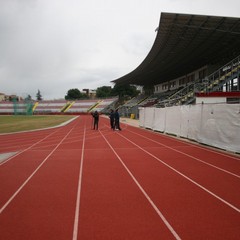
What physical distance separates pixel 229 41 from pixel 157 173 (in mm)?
25242

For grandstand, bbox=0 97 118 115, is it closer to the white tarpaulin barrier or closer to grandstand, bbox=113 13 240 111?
grandstand, bbox=113 13 240 111

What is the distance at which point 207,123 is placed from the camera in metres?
13.4

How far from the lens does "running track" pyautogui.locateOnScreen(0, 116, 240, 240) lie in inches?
162

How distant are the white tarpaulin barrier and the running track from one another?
1.78 m

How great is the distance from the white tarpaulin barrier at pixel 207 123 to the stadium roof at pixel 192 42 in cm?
877

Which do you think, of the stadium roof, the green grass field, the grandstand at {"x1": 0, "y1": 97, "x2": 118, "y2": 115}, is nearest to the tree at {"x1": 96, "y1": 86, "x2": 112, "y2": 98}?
the grandstand at {"x1": 0, "y1": 97, "x2": 118, "y2": 115}

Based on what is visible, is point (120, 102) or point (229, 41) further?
point (120, 102)

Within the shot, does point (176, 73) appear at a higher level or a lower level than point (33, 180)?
higher

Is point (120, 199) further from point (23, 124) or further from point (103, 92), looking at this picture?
point (103, 92)

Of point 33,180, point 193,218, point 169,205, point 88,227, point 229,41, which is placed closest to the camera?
point 88,227

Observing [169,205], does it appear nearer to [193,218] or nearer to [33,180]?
[193,218]

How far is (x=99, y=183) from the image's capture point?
22.1ft

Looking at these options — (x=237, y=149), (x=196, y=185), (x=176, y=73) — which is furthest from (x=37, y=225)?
(x=176, y=73)

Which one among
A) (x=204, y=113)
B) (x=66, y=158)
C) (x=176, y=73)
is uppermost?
(x=176, y=73)
